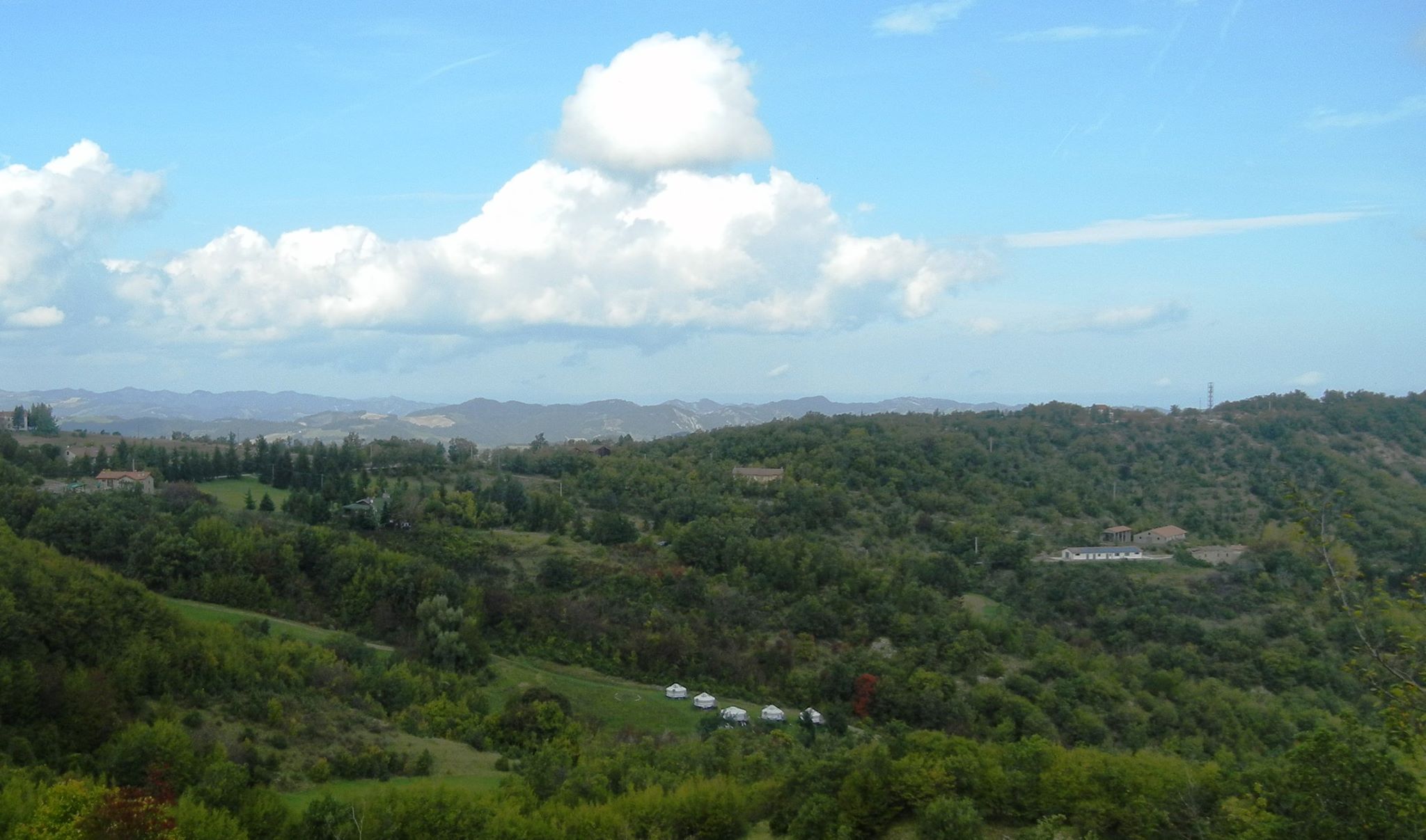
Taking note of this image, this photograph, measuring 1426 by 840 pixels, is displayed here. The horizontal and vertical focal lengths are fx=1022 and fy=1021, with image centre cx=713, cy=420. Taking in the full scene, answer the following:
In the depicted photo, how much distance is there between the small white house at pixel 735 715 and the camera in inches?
1011

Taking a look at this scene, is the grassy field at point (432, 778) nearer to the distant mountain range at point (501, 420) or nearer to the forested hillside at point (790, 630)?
the forested hillside at point (790, 630)

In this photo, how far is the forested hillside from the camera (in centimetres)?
1376

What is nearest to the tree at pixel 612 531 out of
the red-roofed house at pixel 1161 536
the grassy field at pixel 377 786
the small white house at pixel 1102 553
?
the small white house at pixel 1102 553

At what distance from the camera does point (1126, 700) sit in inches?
1087

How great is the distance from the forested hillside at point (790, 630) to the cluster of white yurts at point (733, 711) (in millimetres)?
733

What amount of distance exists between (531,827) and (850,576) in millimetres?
23789

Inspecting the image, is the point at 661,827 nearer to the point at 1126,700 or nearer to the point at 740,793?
the point at 740,793

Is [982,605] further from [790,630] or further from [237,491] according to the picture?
[237,491]

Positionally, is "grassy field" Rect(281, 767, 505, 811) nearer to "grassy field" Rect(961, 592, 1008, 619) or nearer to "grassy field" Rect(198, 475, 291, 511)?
"grassy field" Rect(961, 592, 1008, 619)

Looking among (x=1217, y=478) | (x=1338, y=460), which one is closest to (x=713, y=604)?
(x=1217, y=478)

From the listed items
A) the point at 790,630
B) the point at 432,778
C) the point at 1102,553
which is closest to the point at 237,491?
the point at 790,630

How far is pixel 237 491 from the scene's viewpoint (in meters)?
47.2

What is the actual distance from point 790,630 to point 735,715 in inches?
285

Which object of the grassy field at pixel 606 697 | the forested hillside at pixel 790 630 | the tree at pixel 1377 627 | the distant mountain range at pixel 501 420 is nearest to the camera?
the tree at pixel 1377 627
